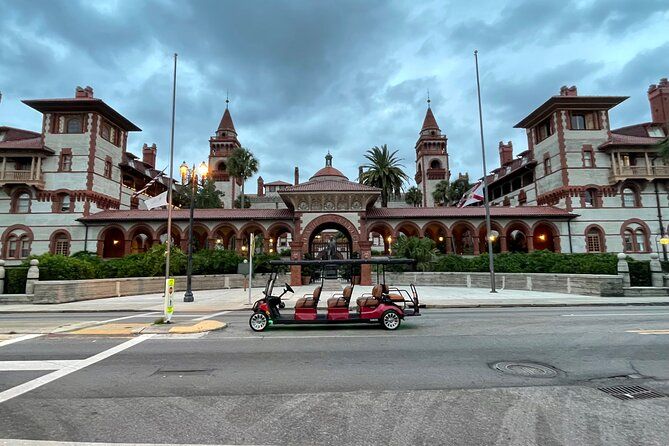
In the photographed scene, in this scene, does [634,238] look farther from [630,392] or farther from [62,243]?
[62,243]

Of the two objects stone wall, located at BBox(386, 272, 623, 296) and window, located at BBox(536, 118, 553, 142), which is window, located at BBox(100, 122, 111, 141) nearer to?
stone wall, located at BBox(386, 272, 623, 296)

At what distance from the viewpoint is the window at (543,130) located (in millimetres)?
37156

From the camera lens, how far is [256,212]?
109ft

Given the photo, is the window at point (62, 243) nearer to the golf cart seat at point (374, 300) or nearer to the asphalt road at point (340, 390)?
the asphalt road at point (340, 390)

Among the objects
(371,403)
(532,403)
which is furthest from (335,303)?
(532,403)

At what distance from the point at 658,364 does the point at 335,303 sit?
6.99m

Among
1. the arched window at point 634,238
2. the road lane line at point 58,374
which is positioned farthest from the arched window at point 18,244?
the arched window at point 634,238

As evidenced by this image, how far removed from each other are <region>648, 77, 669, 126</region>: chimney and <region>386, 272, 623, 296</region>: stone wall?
30.0 m

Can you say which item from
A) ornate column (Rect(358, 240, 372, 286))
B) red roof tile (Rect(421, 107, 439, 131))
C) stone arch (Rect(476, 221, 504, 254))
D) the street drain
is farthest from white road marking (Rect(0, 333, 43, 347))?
red roof tile (Rect(421, 107, 439, 131))

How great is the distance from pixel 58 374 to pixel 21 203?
37.8 metres

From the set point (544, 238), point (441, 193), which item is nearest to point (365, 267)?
point (544, 238)

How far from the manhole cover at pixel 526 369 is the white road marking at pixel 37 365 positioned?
8.04 m

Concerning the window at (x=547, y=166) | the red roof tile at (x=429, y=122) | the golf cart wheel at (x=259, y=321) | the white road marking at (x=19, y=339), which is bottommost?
the white road marking at (x=19, y=339)

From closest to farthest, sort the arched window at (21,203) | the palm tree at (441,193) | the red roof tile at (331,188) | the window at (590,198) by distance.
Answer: the red roof tile at (331,188) → the arched window at (21,203) → the window at (590,198) → the palm tree at (441,193)
